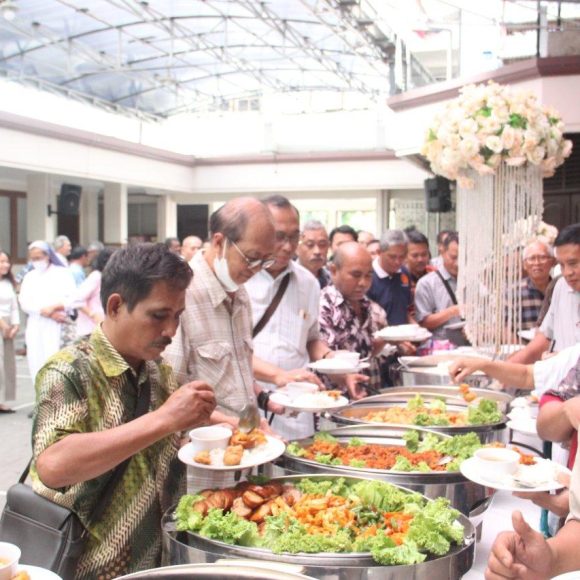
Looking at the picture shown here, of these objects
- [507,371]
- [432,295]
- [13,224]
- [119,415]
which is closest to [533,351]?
[507,371]

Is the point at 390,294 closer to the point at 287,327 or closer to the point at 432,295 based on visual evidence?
the point at 432,295

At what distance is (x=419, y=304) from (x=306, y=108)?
11.4 meters

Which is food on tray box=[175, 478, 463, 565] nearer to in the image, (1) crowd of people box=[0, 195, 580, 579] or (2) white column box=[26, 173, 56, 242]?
(1) crowd of people box=[0, 195, 580, 579]

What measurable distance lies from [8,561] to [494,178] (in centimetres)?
215

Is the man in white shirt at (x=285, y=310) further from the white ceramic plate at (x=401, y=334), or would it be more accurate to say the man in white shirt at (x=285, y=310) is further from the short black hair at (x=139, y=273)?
the short black hair at (x=139, y=273)

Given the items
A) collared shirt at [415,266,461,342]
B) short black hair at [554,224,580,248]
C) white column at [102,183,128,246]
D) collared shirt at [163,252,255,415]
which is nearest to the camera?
collared shirt at [163,252,255,415]

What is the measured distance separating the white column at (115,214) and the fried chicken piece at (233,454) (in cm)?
1145

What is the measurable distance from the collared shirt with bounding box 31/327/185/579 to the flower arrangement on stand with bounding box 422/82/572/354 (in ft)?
5.39

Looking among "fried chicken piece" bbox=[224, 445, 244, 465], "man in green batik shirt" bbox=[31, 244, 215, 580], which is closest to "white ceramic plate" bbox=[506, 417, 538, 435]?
"fried chicken piece" bbox=[224, 445, 244, 465]

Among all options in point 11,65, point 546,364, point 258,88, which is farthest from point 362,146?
point 546,364

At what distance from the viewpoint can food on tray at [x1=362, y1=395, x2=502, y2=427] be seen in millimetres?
2270

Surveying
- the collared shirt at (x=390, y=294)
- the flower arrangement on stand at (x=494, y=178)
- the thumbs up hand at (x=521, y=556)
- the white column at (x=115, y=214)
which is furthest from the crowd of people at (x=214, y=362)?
the white column at (x=115, y=214)

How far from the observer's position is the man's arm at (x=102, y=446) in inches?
46.2

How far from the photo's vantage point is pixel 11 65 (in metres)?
11.9
